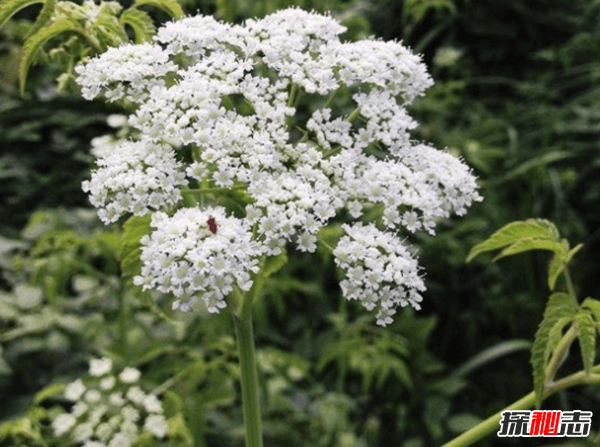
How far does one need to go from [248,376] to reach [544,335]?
55 cm

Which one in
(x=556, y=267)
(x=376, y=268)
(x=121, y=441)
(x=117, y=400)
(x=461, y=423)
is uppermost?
(x=556, y=267)

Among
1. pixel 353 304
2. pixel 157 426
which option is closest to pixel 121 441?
pixel 157 426

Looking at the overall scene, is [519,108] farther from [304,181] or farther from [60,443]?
[304,181]

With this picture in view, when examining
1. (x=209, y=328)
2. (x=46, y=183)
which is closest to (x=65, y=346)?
(x=209, y=328)

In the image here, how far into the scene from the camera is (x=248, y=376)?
1750mm

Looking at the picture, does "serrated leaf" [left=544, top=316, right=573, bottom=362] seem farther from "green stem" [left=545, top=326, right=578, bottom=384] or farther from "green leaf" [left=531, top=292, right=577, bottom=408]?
"green stem" [left=545, top=326, right=578, bottom=384]

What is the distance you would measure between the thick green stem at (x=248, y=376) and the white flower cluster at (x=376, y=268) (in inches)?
9.9

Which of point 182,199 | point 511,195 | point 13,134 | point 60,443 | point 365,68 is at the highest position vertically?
point 511,195

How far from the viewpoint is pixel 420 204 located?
1663 millimetres

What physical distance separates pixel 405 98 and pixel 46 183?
2523mm

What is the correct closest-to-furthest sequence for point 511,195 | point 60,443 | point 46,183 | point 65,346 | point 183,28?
point 183,28, point 60,443, point 65,346, point 46,183, point 511,195

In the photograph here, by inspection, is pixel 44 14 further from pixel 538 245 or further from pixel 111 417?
pixel 111 417

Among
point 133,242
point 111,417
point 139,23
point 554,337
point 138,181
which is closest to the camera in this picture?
point 138,181

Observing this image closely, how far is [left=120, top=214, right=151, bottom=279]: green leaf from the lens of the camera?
1.75m
